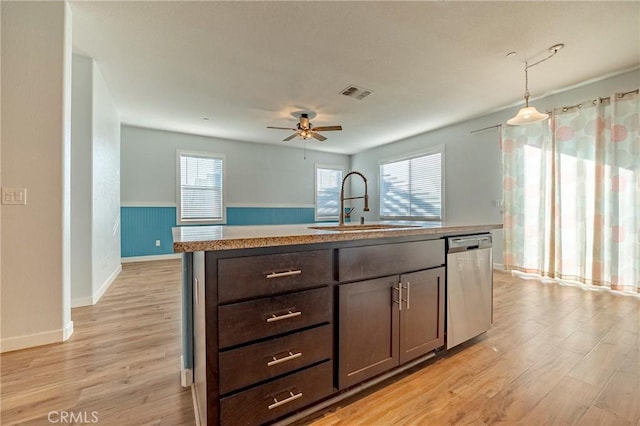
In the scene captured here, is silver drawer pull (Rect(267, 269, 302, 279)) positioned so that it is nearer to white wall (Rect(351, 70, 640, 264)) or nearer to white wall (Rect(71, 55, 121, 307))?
white wall (Rect(71, 55, 121, 307))

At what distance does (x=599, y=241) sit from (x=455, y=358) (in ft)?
9.92

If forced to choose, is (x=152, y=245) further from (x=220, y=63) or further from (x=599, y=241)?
(x=599, y=241)

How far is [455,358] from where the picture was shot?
1.88 meters

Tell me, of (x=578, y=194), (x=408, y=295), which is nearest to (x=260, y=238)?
(x=408, y=295)

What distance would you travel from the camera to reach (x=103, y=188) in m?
3.48

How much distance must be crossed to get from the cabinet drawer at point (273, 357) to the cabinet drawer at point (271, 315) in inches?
1.7

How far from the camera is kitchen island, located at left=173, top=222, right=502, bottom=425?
41.3 inches

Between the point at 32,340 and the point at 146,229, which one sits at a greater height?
A: the point at 146,229

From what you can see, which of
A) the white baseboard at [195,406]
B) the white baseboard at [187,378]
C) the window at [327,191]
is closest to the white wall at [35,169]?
the white baseboard at [187,378]

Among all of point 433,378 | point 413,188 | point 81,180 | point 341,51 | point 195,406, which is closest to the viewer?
point 195,406

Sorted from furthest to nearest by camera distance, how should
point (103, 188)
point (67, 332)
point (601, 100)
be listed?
point (103, 188) < point (601, 100) < point (67, 332)

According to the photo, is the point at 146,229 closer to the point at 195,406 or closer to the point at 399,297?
the point at 195,406

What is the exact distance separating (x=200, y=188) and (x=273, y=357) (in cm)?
549

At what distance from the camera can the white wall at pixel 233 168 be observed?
17.4 feet
